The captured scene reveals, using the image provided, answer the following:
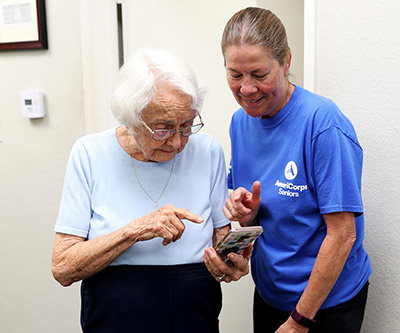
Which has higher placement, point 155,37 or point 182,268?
point 155,37

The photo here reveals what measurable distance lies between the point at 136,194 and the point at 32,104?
1328 mm

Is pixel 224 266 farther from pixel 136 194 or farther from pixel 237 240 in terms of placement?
pixel 136 194

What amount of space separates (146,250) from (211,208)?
9.5 inches

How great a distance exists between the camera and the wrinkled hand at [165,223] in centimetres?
122

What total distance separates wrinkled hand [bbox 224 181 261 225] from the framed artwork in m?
1.49

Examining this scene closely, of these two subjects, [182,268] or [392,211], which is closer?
[182,268]

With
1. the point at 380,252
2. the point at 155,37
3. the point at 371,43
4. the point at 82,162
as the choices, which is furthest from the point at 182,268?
the point at 155,37

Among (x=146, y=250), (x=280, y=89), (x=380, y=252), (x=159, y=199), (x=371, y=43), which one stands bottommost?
(x=380, y=252)

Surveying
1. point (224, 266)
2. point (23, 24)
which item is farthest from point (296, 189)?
point (23, 24)

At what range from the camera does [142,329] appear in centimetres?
134

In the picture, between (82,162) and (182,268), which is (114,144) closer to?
(82,162)

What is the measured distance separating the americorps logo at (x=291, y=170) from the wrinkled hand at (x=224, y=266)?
0.26m

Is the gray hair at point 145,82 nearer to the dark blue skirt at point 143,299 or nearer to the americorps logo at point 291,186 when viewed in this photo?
the americorps logo at point 291,186

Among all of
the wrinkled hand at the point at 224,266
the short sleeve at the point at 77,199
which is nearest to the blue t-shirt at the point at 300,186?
the wrinkled hand at the point at 224,266
